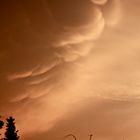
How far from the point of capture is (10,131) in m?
60.0

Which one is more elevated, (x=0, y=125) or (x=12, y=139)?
(x=12, y=139)

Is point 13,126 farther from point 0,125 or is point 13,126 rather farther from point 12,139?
point 0,125

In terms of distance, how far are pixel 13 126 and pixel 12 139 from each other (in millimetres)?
2423

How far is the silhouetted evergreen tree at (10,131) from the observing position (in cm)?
5950

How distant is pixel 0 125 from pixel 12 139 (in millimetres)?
15838

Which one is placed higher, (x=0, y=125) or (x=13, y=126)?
(x=13, y=126)

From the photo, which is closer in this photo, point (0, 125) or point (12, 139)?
point (0, 125)

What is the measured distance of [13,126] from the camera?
60938 mm

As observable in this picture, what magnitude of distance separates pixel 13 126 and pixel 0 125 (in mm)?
17348

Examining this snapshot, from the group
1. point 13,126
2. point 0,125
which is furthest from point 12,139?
point 0,125

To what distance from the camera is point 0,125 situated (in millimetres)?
43781

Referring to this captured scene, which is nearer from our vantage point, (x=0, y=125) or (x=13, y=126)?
(x=0, y=125)

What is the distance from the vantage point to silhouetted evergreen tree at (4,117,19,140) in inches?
2343
